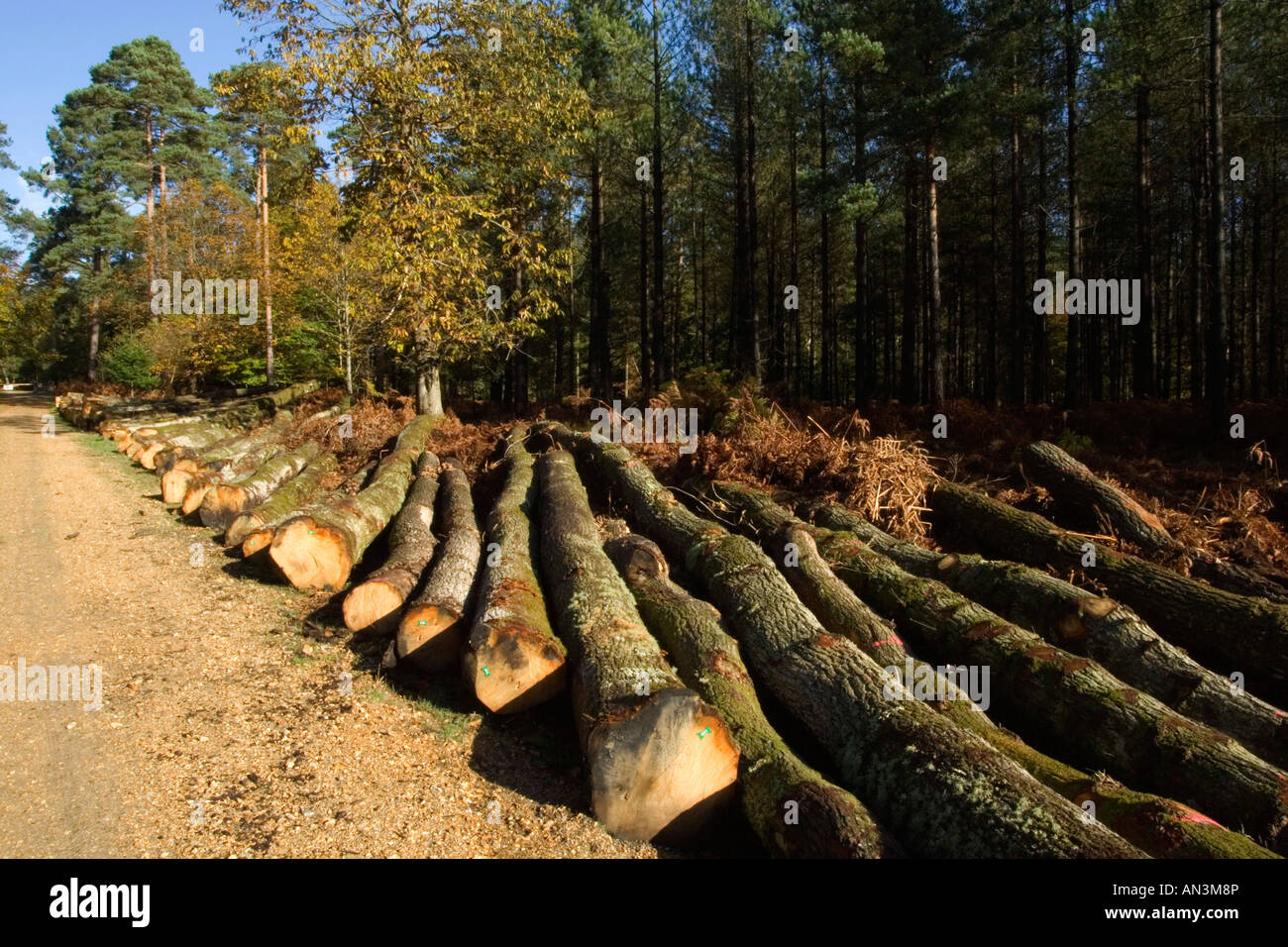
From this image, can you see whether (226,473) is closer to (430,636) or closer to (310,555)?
(310,555)

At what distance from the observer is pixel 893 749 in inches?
165

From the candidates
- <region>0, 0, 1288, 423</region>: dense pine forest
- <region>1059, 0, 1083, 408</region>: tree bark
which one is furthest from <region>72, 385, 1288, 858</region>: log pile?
<region>1059, 0, 1083, 408</region>: tree bark

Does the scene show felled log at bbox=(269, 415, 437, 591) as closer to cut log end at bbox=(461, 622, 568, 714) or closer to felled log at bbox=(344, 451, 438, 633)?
felled log at bbox=(344, 451, 438, 633)

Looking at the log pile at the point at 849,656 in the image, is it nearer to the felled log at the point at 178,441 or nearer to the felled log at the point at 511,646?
the felled log at the point at 511,646

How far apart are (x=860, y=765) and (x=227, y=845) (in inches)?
135

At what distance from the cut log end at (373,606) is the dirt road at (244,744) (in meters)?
0.19

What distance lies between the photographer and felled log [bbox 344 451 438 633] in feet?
21.3

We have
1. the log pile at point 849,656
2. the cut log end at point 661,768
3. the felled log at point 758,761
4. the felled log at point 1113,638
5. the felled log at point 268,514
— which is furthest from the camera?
the felled log at point 268,514

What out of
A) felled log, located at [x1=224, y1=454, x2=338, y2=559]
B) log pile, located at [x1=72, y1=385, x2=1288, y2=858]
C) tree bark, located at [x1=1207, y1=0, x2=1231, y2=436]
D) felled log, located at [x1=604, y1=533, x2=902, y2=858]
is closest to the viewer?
felled log, located at [x1=604, y1=533, x2=902, y2=858]

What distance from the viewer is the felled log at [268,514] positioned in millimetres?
7852

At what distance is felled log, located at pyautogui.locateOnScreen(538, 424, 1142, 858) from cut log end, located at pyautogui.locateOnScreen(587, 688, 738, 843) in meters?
0.83

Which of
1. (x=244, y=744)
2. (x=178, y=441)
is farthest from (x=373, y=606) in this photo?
(x=178, y=441)

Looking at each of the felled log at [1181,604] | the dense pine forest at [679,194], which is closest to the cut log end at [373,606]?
the felled log at [1181,604]

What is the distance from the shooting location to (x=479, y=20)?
1445cm
